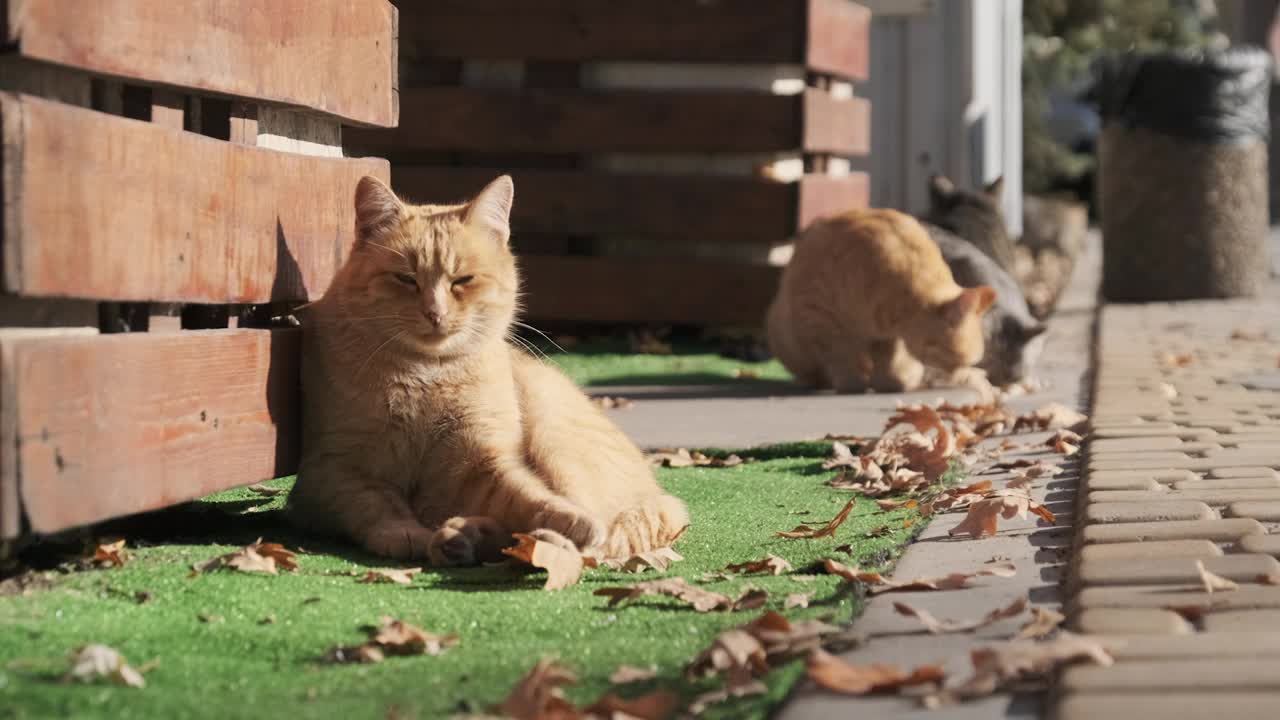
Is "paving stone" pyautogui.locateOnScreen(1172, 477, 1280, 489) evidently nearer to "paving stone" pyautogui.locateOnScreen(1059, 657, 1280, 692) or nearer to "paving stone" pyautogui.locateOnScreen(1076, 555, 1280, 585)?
"paving stone" pyautogui.locateOnScreen(1076, 555, 1280, 585)

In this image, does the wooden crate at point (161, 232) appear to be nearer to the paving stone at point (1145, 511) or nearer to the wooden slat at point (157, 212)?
the wooden slat at point (157, 212)

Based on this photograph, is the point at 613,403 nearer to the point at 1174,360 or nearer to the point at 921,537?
the point at 1174,360

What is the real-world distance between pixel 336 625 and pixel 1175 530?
198 centimetres

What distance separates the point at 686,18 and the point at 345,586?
659cm

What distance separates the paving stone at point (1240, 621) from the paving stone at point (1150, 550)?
0.43 metres

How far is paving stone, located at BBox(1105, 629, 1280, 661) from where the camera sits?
263 centimetres

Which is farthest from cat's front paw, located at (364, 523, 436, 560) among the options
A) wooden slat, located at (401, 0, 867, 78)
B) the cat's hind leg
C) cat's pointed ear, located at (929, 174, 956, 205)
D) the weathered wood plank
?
cat's pointed ear, located at (929, 174, 956, 205)

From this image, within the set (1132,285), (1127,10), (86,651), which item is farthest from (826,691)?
(1127,10)

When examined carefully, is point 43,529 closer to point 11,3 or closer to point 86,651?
point 86,651

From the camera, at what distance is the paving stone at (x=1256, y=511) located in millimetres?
3803

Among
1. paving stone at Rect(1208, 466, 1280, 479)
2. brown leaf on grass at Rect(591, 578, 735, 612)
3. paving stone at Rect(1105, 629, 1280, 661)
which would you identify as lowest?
brown leaf on grass at Rect(591, 578, 735, 612)

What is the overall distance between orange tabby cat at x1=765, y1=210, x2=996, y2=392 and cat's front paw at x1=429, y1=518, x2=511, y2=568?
393cm

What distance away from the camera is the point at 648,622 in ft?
10.5

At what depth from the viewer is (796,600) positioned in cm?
329
